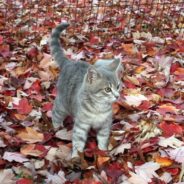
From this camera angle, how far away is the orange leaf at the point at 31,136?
3.65 metres

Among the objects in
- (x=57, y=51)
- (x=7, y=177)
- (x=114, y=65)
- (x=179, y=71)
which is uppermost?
(x=114, y=65)

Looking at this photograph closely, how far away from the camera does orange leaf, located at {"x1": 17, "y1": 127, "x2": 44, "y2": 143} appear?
365 cm

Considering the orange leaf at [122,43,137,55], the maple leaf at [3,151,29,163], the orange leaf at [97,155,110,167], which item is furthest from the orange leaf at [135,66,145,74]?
the maple leaf at [3,151,29,163]

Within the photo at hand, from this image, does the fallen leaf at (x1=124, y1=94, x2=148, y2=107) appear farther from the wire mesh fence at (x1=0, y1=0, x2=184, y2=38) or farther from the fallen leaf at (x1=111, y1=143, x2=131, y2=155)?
the wire mesh fence at (x1=0, y1=0, x2=184, y2=38)

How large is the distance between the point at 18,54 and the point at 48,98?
131 cm

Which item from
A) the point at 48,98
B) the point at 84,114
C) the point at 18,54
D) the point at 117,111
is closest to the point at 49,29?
the point at 18,54

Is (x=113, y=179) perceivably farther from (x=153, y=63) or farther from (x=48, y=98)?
(x=153, y=63)

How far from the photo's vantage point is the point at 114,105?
13.6 ft

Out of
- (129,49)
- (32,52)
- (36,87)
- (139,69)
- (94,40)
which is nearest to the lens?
(36,87)

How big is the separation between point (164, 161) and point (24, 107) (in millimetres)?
1516

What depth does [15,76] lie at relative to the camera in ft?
15.8

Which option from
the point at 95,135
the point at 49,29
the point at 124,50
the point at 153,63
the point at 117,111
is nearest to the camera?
the point at 95,135

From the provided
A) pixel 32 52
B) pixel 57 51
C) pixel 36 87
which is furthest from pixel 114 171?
pixel 32 52

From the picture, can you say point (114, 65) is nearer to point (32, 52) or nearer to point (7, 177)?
point (7, 177)
